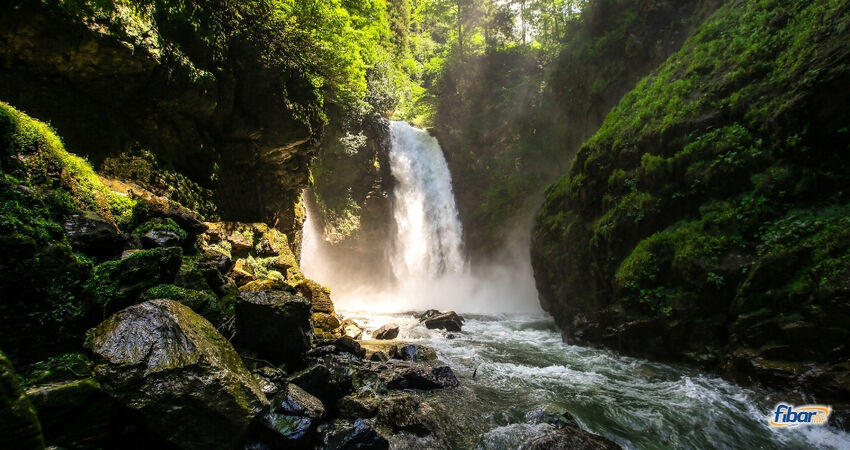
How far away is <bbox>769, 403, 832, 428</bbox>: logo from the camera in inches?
209

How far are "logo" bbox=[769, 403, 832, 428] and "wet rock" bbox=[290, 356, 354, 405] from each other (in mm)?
6543

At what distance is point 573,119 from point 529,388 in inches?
652

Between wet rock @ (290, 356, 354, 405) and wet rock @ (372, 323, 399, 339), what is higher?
wet rock @ (290, 356, 354, 405)

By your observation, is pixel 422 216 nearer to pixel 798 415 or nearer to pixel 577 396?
pixel 577 396

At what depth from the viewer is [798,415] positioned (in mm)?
5500

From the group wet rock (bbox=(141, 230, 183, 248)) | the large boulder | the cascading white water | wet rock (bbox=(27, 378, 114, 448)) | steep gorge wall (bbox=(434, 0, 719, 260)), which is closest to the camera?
wet rock (bbox=(27, 378, 114, 448))

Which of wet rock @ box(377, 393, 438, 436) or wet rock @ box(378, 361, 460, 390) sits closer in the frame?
wet rock @ box(377, 393, 438, 436)

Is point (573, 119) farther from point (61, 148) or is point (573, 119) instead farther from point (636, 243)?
point (61, 148)

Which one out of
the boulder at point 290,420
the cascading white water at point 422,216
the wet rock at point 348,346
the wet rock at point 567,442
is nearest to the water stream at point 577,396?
the wet rock at point 567,442

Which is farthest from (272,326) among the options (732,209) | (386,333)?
(732,209)

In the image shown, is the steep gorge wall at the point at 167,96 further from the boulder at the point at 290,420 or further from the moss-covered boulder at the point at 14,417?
the boulder at the point at 290,420

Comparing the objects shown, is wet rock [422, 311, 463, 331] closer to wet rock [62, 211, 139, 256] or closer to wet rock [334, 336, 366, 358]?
wet rock [334, 336, 366, 358]

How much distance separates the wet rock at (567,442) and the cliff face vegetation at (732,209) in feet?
11.6

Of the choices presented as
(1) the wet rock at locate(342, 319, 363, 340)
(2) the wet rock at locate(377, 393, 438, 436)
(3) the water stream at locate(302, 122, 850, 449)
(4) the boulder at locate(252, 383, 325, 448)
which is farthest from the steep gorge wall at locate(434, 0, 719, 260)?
(4) the boulder at locate(252, 383, 325, 448)
